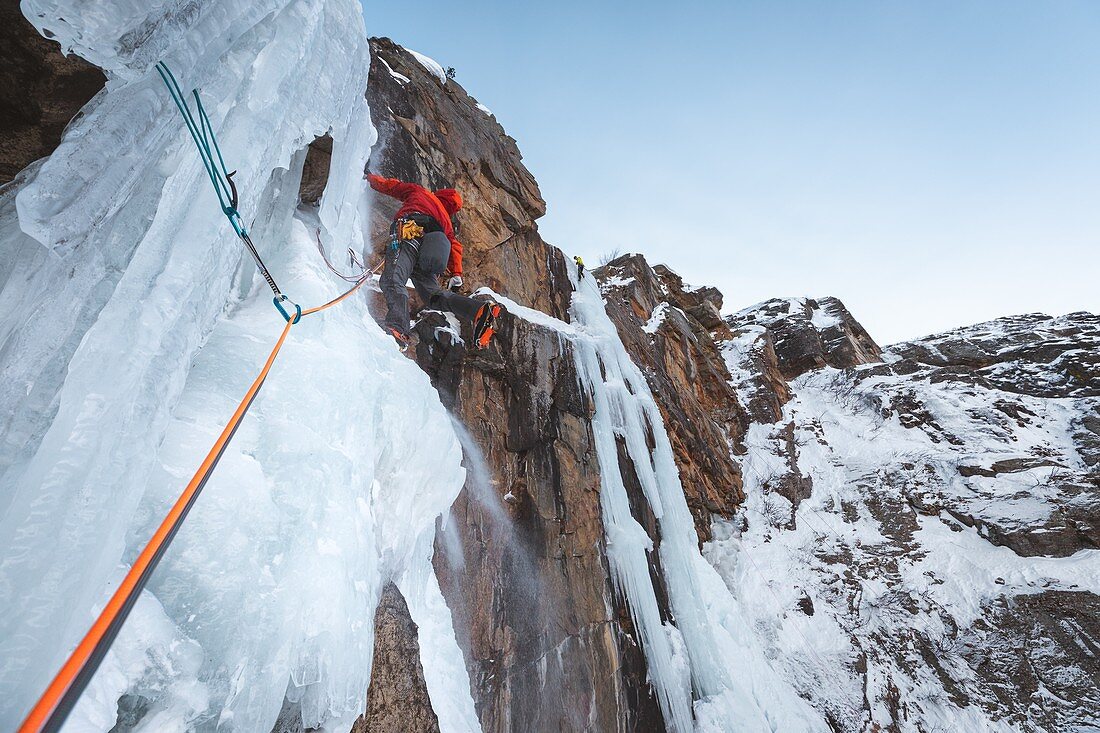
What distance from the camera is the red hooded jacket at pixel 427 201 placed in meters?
4.68

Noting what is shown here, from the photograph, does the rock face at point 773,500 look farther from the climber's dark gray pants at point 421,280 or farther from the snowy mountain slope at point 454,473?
the climber's dark gray pants at point 421,280

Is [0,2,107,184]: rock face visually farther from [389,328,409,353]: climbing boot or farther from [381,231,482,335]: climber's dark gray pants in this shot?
[389,328,409,353]: climbing boot

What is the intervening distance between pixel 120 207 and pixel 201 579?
3.87 feet

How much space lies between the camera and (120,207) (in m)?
1.47

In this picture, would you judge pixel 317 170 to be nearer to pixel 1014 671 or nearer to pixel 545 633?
pixel 545 633

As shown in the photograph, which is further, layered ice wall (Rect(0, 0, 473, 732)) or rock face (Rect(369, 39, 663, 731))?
rock face (Rect(369, 39, 663, 731))

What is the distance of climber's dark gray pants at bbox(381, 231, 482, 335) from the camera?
14.4ft


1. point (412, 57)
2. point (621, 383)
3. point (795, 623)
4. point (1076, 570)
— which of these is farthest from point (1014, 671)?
point (412, 57)

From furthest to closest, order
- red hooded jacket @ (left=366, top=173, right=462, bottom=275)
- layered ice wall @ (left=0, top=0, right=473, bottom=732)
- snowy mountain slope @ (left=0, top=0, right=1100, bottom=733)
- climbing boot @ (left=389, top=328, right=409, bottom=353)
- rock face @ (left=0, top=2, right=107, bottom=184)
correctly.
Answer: red hooded jacket @ (left=366, top=173, right=462, bottom=275), climbing boot @ (left=389, top=328, right=409, bottom=353), rock face @ (left=0, top=2, right=107, bottom=184), snowy mountain slope @ (left=0, top=0, right=1100, bottom=733), layered ice wall @ (left=0, top=0, right=473, bottom=732)

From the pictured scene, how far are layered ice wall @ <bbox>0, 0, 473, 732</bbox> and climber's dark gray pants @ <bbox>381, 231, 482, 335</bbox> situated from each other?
2.06 meters

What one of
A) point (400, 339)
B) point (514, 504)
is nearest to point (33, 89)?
point (400, 339)

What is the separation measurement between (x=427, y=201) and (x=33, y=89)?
282cm

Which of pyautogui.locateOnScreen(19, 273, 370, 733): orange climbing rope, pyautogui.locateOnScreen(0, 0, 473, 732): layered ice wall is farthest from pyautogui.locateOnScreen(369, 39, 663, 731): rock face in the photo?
pyautogui.locateOnScreen(19, 273, 370, 733): orange climbing rope

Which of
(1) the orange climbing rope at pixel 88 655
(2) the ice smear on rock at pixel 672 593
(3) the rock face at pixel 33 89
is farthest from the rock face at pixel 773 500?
(1) the orange climbing rope at pixel 88 655
